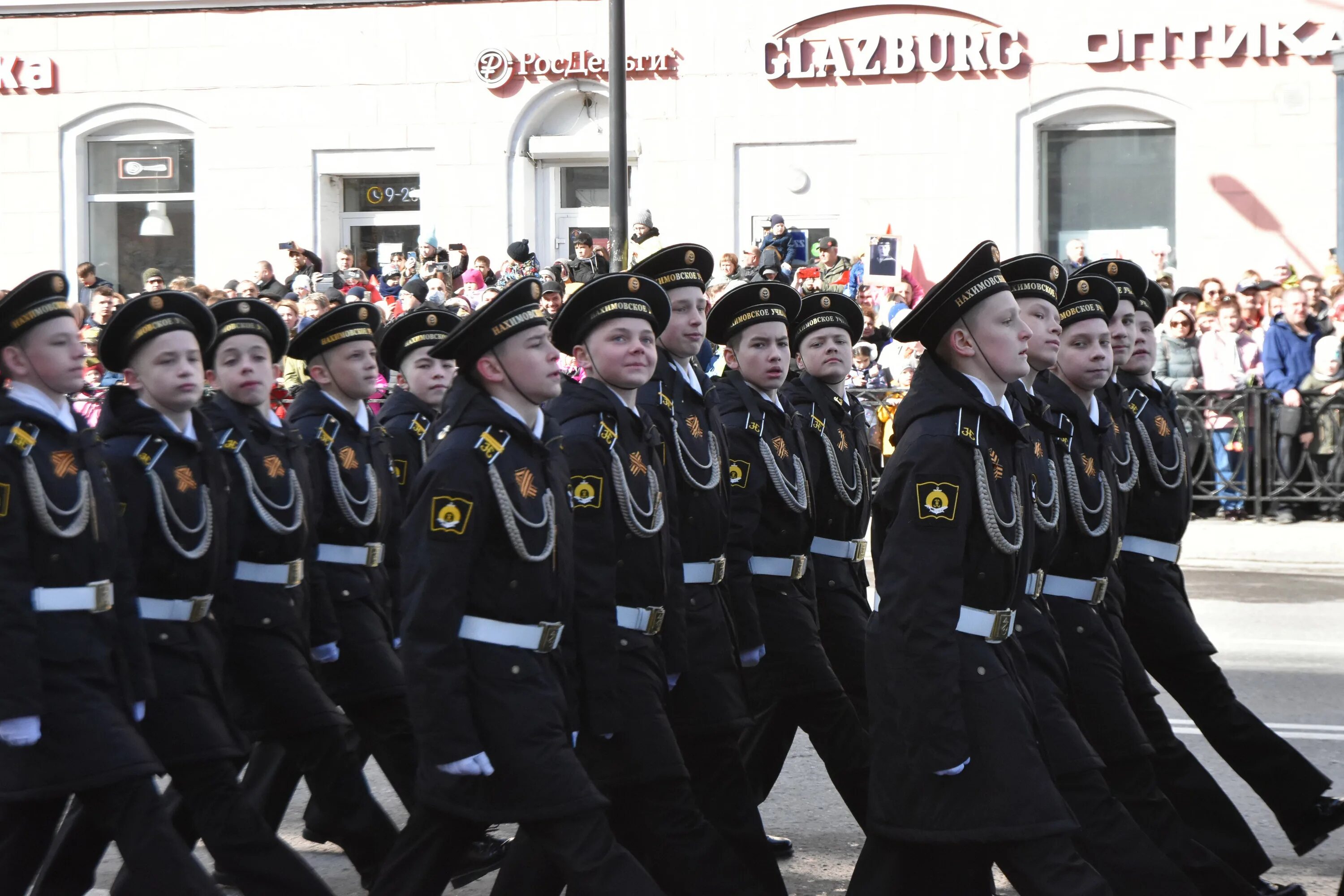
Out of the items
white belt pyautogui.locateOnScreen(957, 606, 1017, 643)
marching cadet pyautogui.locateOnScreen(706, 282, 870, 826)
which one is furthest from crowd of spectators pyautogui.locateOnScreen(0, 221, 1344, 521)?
white belt pyautogui.locateOnScreen(957, 606, 1017, 643)

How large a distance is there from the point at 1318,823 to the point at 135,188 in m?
22.8

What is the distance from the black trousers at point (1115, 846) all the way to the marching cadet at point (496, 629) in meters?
1.21

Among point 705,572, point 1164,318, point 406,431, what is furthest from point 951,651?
point 1164,318

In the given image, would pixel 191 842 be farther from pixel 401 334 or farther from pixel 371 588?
pixel 401 334

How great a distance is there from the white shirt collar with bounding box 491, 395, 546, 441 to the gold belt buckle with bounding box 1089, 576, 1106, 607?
1.85 m

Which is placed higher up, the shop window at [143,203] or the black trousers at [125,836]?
the shop window at [143,203]

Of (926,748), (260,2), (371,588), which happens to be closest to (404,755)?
(371,588)

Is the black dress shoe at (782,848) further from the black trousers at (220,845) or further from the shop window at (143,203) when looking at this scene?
the shop window at (143,203)

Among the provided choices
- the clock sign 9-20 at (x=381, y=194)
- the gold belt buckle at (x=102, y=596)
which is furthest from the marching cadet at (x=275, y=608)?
the clock sign 9-20 at (x=381, y=194)

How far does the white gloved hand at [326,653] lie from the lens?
20.7ft

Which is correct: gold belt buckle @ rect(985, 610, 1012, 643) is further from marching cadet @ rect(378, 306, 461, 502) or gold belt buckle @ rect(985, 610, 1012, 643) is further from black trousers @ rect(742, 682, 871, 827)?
marching cadet @ rect(378, 306, 461, 502)

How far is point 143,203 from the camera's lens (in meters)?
26.1

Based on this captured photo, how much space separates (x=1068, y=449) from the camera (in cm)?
572

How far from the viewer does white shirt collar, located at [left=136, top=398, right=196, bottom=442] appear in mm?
5465
